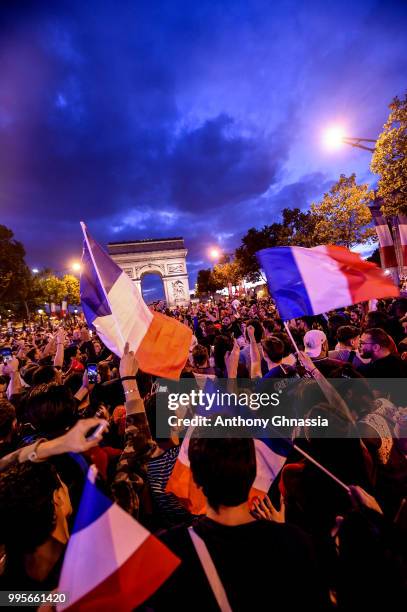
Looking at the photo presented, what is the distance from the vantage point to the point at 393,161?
10.3 meters

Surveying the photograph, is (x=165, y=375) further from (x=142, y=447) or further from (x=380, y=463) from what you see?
(x=380, y=463)

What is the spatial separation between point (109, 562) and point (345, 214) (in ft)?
68.7

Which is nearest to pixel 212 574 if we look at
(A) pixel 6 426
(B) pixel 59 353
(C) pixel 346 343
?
(A) pixel 6 426

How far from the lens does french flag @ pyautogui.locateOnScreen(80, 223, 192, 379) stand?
2779mm

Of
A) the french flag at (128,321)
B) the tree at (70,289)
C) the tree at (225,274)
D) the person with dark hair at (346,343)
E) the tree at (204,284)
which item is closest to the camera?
the french flag at (128,321)

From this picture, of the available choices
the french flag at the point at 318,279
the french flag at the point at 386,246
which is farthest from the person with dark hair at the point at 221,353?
the french flag at the point at 386,246

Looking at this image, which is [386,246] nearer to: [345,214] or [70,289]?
[345,214]

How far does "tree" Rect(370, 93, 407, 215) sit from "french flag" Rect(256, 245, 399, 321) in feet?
28.9

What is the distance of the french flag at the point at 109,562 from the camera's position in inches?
45.0

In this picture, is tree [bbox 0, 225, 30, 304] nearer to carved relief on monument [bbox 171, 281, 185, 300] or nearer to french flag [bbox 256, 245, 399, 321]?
carved relief on monument [bbox 171, 281, 185, 300]

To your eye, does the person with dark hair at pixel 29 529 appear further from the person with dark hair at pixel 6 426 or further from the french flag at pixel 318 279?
the french flag at pixel 318 279

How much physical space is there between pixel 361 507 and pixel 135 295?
2.49 m

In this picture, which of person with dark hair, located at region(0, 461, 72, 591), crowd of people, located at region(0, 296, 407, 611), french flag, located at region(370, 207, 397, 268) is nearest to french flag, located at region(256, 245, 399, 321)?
crowd of people, located at region(0, 296, 407, 611)

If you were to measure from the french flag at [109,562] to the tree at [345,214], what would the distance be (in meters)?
20.5
